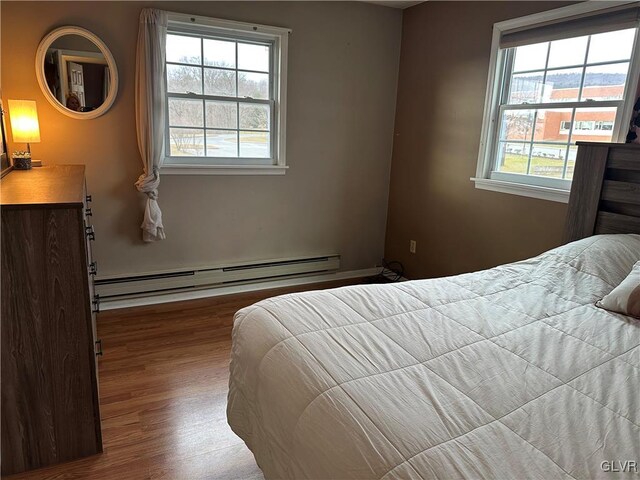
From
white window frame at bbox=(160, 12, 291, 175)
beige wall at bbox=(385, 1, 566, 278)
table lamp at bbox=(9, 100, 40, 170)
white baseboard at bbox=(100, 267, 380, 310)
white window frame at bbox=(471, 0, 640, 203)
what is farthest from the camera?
white baseboard at bbox=(100, 267, 380, 310)

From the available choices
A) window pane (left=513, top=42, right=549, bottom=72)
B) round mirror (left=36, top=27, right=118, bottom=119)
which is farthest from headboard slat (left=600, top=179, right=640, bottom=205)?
round mirror (left=36, top=27, right=118, bottom=119)

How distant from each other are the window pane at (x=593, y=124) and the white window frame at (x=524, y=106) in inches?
1.8

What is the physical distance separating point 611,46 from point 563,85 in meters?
0.33

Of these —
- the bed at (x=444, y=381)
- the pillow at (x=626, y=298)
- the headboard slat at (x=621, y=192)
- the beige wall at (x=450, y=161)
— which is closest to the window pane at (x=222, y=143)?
the beige wall at (x=450, y=161)

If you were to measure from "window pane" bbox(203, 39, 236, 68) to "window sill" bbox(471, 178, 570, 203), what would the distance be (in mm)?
2148

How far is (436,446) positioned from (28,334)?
1.58 m

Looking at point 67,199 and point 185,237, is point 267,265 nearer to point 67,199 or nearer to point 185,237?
point 185,237

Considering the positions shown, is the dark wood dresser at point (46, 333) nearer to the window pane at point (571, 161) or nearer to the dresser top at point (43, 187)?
the dresser top at point (43, 187)

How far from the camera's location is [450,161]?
3553 millimetres

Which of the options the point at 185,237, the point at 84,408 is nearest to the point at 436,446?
the point at 84,408

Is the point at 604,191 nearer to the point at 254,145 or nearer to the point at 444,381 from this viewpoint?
the point at 444,381

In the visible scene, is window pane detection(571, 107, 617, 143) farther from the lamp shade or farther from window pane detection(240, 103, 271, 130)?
the lamp shade

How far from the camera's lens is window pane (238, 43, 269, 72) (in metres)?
3.42

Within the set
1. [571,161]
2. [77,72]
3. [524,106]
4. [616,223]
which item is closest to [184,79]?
[77,72]
